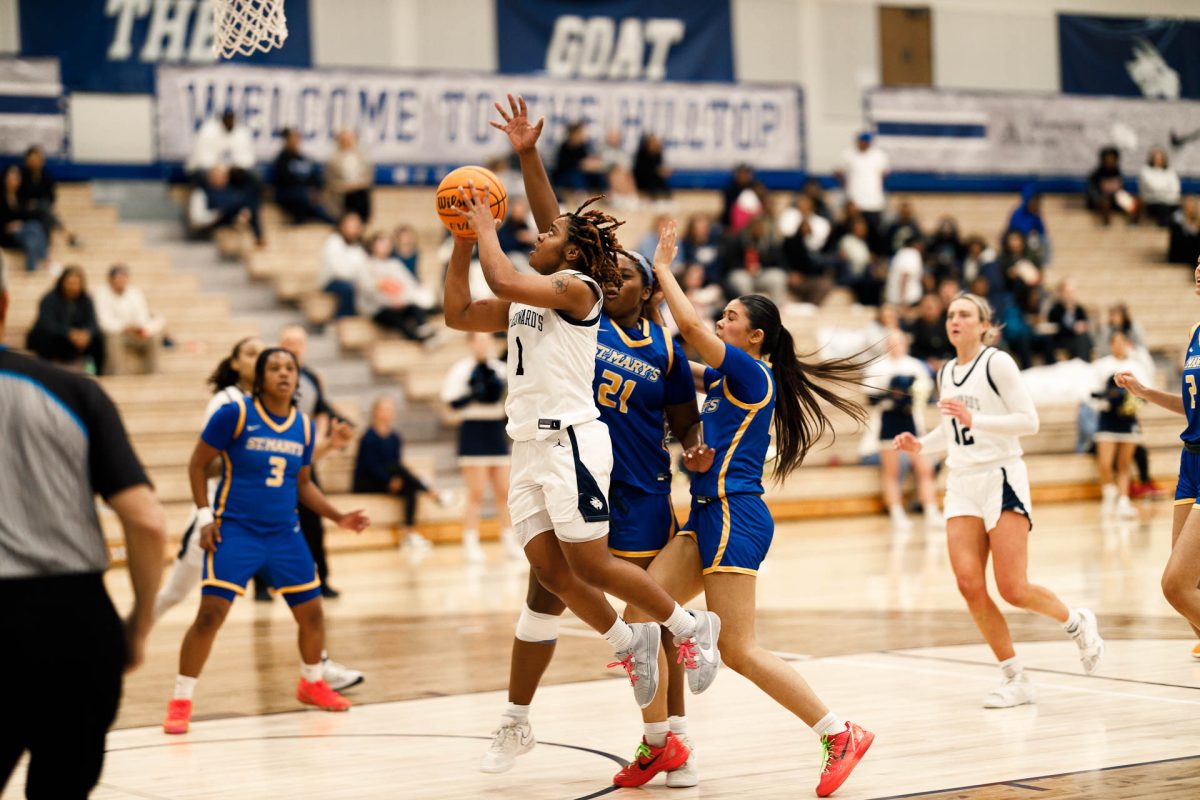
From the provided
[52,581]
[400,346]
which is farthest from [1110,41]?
[52,581]

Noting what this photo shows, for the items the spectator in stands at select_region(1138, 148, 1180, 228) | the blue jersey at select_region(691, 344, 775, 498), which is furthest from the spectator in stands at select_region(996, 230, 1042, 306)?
the blue jersey at select_region(691, 344, 775, 498)

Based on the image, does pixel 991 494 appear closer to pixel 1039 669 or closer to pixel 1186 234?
pixel 1039 669

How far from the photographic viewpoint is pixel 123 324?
16.1 m

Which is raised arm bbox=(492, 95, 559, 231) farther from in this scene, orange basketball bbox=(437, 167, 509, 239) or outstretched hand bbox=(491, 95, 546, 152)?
orange basketball bbox=(437, 167, 509, 239)

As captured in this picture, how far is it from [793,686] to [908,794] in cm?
55

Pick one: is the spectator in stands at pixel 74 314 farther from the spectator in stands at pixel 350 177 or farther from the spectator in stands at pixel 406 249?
the spectator in stands at pixel 350 177

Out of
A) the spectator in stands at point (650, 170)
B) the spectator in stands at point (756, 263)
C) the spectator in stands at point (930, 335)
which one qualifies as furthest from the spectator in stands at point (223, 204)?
the spectator in stands at point (930, 335)

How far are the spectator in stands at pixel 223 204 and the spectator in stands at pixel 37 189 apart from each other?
1.92 m

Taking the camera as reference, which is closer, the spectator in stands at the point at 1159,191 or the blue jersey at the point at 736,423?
the blue jersey at the point at 736,423

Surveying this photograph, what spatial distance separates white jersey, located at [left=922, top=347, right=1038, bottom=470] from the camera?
6.95 m

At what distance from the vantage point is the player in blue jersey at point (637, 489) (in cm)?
564

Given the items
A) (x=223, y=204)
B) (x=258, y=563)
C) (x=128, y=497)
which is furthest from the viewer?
(x=223, y=204)

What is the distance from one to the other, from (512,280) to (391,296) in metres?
12.9

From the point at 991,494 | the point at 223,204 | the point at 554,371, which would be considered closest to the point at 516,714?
the point at 554,371
